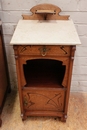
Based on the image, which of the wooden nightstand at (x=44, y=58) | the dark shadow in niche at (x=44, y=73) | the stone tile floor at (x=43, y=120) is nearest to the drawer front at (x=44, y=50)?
the wooden nightstand at (x=44, y=58)

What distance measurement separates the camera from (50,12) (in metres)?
1.09

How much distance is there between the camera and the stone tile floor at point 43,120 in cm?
128

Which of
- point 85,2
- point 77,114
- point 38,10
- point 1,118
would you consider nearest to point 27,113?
point 1,118

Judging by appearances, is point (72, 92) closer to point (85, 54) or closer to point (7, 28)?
point (85, 54)

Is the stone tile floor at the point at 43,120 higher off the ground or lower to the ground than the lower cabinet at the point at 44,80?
lower

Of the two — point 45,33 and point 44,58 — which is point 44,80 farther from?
point 45,33

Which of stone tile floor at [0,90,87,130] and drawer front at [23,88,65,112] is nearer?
drawer front at [23,88,65,112]

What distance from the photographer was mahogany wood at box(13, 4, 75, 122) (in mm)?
946

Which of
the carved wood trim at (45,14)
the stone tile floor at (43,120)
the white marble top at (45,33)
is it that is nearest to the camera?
the white marble top at (45,33)

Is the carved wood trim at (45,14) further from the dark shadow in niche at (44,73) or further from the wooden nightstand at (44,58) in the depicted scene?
the dark shadow in niche at (44,73)

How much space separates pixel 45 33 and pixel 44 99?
52cm

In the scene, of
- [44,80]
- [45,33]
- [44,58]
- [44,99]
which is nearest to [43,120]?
[44,99]

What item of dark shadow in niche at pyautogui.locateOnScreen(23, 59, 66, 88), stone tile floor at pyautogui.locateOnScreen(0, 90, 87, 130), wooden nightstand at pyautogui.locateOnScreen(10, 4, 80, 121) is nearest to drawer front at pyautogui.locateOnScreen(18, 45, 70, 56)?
wooden nightstand at pyautogui.locateOnScreen(10, 4, 80, 121)

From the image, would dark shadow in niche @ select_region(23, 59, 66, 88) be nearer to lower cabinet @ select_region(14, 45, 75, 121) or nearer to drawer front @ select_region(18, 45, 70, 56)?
lower cabinet @ select_region(14, 45, 75, 121)
